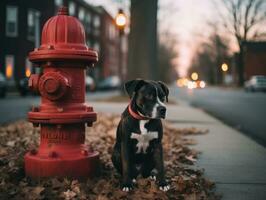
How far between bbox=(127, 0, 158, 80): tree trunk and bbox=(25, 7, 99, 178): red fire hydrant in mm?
11209

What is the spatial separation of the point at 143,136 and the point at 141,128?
8cm

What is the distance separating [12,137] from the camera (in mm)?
7746

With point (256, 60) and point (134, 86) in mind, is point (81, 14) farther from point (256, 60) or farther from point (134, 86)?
point (134, 86)

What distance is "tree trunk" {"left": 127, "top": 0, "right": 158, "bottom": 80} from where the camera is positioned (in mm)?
15961

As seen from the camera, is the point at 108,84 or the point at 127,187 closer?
the point at 127,187

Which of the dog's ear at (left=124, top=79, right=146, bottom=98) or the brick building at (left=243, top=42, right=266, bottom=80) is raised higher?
the brick building at (left=243, top=42, right=266, bottom=80)

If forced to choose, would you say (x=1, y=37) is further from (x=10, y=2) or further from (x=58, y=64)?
(x=58, y=64)

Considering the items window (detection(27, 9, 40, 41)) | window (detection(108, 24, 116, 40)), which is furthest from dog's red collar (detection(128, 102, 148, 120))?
window (detection(108, 24, 116, 40))

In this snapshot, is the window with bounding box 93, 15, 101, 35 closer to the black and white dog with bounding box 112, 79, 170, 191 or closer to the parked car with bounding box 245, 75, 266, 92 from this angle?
the parked car with bounding box 245, 75, 266, 92

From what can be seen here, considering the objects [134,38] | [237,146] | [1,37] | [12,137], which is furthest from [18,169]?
[1,37]

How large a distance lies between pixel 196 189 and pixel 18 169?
187cm

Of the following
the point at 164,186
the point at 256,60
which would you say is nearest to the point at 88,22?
the point at 256,60

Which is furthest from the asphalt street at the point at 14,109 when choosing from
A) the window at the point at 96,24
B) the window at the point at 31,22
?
the window at the point at 96,24

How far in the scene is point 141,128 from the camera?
4250 mm
